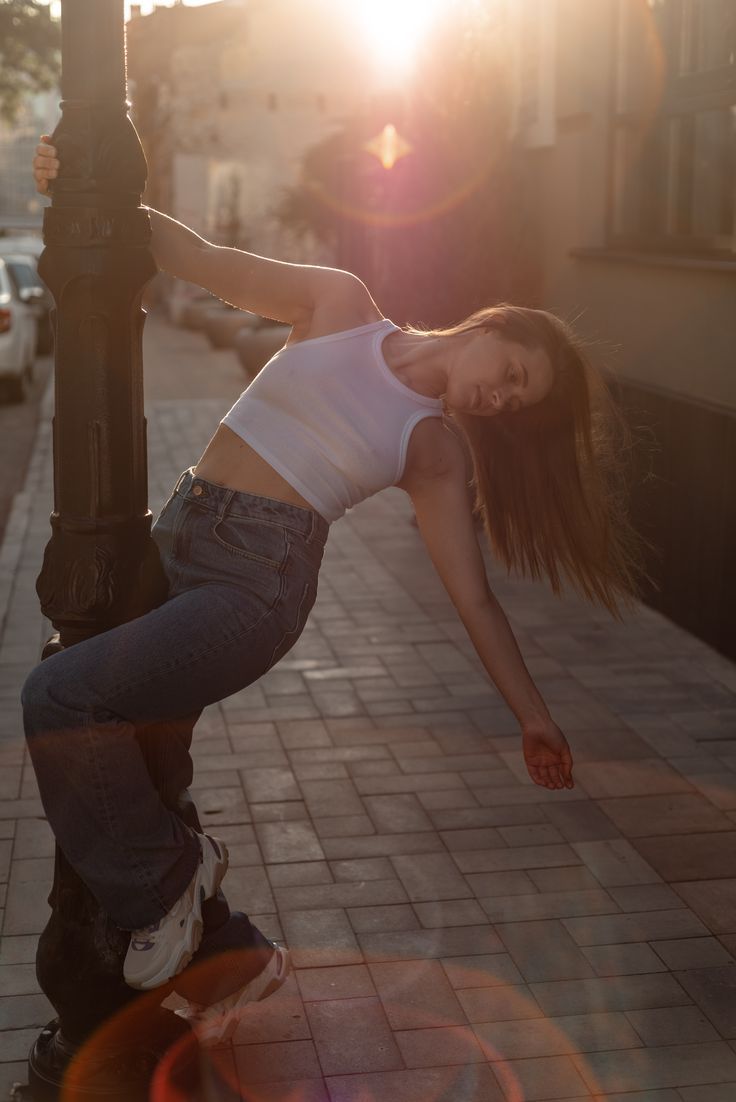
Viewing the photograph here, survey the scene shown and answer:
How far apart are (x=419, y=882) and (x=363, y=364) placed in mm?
1803

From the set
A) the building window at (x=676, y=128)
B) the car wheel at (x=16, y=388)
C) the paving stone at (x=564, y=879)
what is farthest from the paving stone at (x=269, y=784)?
the car wheel at (x=16, y=388)

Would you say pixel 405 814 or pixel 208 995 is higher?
pixel 208 995

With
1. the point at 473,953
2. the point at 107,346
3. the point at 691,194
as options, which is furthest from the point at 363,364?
the point at 691,194

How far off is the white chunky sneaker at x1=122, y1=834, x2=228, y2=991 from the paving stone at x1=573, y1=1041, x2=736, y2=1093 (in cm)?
95

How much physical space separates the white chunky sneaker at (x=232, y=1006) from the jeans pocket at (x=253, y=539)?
91 cm

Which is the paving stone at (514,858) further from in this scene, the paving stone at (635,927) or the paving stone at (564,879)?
the paving stone at (635,927)

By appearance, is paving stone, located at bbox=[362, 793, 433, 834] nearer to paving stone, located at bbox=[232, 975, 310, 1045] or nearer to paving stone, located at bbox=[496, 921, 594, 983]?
paving stone, located at bbox=[496, 921, 594, 983]

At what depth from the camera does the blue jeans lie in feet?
9.05

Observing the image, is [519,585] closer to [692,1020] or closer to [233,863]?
[233,863]

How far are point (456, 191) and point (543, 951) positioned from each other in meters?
6.77

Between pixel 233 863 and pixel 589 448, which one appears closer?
pixel 589 448

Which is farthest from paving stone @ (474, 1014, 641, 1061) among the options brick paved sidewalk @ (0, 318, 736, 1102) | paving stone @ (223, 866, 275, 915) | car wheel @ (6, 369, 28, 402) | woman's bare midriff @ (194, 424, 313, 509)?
car wheel @ (6, 369, 28, 402)

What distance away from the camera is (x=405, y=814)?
4781mm

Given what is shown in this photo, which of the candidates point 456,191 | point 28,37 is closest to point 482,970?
point 456,191
